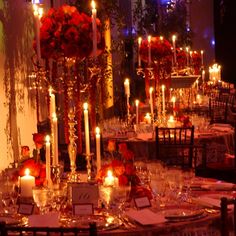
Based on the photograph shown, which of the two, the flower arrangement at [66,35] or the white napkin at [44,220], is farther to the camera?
the flower arrangement at [66,35]

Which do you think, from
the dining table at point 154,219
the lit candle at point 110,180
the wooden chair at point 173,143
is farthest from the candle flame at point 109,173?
the wooden chair at point 173,143

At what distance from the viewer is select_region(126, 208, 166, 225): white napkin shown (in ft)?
12.0

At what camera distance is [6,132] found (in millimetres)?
6527

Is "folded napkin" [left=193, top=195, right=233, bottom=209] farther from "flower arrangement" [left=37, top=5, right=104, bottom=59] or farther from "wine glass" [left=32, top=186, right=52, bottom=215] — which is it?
"flower arrangement" [left=37, top=5, right=104, bottom=59]

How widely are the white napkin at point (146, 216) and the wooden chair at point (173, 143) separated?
9.41ft

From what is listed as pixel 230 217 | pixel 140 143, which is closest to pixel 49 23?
pixel 230 217

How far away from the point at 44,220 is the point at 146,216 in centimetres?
55

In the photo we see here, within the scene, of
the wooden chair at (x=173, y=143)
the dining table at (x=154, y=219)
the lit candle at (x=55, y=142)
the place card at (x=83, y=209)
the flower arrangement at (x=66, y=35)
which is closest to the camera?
the dining table at (x=154, y=219)

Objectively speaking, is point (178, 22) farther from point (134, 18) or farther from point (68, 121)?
point (68, 121)

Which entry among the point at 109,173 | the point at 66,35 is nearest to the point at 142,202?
the point at 109,173

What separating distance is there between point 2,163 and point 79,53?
2178 mm

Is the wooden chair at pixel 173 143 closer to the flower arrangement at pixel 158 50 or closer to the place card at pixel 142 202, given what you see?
the flower arrangement at pixel 158 50

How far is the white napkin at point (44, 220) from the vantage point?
Result: 3.63 metres

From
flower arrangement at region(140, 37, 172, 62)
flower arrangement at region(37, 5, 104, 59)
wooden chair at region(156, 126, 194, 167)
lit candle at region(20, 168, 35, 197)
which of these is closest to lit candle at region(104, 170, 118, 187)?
lit candle at region(20, 168, 35, 197)
